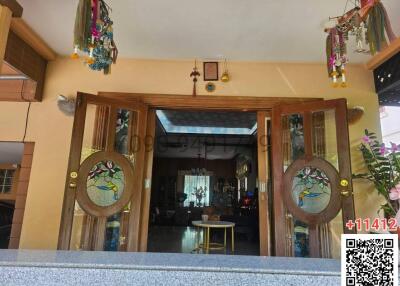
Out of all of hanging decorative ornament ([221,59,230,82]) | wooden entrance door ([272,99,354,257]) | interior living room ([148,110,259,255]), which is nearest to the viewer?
wooden entrance door ([272,99,354,257])

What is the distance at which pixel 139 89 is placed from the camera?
3088 millimetres

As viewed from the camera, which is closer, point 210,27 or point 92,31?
point 92,31

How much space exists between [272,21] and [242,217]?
5.12 m

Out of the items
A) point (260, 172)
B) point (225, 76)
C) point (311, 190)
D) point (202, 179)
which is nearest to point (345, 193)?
point (311, 190)

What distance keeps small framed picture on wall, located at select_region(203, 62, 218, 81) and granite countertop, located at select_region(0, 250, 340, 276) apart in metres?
2.39

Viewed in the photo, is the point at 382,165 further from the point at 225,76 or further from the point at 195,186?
the point at 195,186

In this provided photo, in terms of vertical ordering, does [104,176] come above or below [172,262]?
above

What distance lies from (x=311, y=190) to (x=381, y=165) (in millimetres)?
685

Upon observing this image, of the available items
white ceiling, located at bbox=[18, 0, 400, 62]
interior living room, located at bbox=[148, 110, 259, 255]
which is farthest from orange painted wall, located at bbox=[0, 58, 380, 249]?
interior living room, located at bbox=[148, 110, 259, 255]

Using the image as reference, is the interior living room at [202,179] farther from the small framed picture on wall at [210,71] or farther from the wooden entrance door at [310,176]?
the wooden entrance door at [310,176]

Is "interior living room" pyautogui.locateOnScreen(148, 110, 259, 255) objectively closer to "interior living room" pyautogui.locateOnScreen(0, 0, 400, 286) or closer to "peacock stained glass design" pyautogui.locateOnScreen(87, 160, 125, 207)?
"interior living room" pyautogui.locateOnScreen(0, 0, 400, 286)

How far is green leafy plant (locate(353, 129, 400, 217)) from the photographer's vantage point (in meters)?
2.37

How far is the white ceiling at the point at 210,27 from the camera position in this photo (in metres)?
2.24

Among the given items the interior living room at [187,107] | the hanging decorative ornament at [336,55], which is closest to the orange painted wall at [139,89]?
the interior living room at [187,107]
